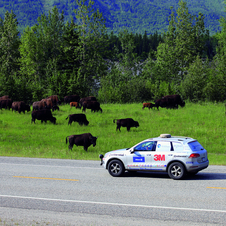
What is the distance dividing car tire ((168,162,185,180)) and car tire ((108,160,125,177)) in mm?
2043

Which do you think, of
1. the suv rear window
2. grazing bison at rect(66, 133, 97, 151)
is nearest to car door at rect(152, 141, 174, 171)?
the suv rear window

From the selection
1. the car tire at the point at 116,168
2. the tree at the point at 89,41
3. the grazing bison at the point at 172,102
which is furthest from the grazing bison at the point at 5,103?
the car tire at the point at 116,168

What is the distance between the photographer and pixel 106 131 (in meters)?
28.7

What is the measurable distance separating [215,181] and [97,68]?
56865 millimetres

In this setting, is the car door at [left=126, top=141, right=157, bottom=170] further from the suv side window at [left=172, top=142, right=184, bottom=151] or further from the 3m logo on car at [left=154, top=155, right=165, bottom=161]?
the suv side window at [left=172, top=142, right=184, bottom=151]

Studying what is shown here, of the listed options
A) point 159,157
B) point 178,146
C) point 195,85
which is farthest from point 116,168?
point 195,85

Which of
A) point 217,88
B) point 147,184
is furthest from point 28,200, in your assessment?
point 217,88

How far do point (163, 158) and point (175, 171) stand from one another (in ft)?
2.26

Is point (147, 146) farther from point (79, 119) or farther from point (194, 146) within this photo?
point (79, 119)

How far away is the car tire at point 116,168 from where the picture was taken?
12.7 meters

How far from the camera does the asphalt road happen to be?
751 centimetres

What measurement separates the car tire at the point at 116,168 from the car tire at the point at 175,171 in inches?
80.4

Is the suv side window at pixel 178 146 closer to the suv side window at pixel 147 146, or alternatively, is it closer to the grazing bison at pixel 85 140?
the suv side window at pixel 147 146

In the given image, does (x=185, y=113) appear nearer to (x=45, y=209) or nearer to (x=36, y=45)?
(x=45, y=209)
